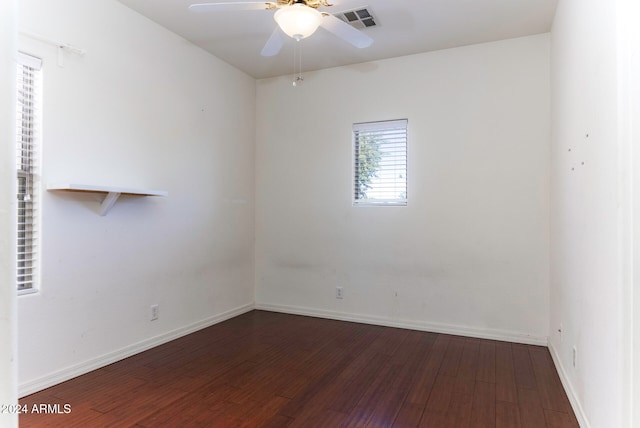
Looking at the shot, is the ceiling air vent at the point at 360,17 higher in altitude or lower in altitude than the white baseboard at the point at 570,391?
higher

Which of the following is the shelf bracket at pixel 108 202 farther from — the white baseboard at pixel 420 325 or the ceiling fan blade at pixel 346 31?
the white baseboard at pixel 420 325

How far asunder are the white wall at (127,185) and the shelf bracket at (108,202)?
44mm

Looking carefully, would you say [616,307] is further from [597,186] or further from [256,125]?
[256,125]

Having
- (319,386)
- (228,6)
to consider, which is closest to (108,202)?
(228,6)

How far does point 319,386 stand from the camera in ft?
8.38

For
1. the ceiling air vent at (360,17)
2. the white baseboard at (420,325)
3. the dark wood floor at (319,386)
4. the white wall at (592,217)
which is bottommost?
the dark wood floor at (319,386)

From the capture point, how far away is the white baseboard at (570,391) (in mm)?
2045

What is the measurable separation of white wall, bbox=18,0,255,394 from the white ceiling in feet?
0.75

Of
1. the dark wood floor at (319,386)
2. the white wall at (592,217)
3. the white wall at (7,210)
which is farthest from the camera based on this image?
the dark wood floor at (319,386)

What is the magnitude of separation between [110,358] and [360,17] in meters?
3.38

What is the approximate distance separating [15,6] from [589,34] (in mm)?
2428

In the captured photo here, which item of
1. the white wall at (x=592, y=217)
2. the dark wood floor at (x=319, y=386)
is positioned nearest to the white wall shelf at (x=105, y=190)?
the dark wood floor at (x=319, y=386)

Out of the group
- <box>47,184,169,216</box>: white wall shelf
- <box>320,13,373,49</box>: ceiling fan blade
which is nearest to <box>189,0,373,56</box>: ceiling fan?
<box>320,13,373,49</box>: ceiling fan blade

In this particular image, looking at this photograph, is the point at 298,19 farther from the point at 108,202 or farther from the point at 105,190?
the point at 108,202
